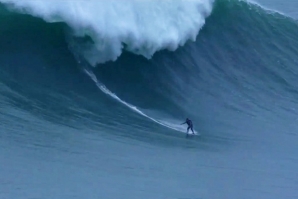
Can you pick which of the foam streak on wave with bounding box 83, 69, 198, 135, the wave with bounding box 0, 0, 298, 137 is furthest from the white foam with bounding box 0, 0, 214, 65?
the foam streak on wave with bounding box 83, 69, 198, 135

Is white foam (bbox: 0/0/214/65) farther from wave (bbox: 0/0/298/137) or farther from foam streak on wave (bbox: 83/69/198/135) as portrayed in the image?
foam streak on wave (bbox: 83/69/198/135)

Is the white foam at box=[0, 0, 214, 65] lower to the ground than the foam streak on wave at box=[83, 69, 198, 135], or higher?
higher

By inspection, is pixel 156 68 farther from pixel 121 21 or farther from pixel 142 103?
pixel 142 103

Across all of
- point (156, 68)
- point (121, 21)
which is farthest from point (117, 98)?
point (121, 21)

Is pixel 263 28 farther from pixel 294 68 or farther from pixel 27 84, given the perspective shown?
pixel 27 84

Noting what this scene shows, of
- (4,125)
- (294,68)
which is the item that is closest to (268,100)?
(294,68)

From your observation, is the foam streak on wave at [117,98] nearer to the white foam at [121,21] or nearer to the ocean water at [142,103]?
the ocean water at [142,103]

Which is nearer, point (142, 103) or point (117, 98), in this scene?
point (117, 98)
